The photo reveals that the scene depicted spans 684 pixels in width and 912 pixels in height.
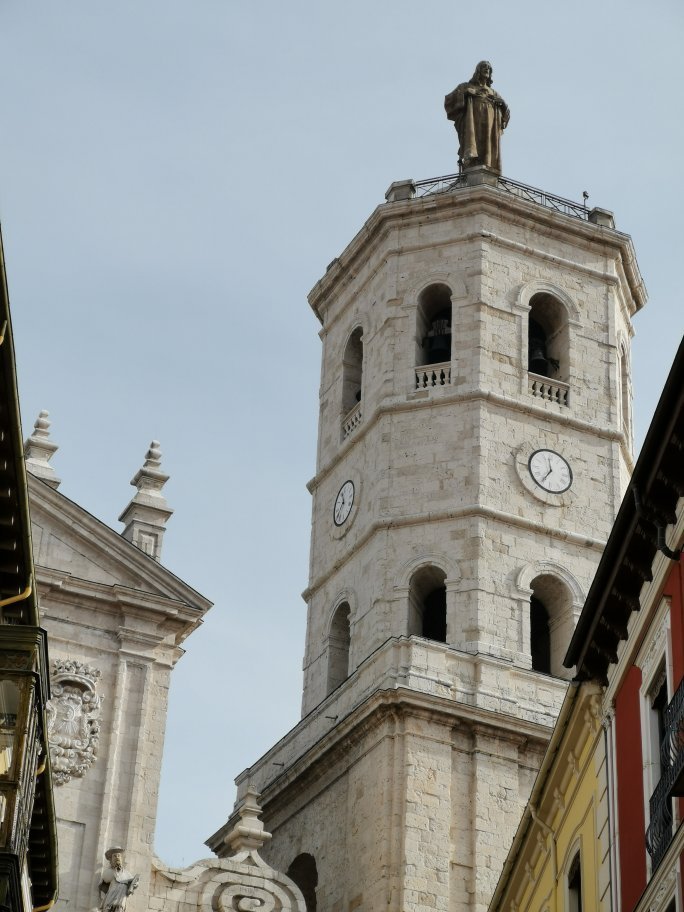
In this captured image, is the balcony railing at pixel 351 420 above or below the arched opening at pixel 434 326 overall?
below

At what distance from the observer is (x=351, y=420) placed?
45.6m

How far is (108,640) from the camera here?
37.1m

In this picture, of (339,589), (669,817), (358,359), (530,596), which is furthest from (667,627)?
(358,359)

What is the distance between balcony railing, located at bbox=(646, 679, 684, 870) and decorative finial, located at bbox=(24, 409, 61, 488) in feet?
68.9

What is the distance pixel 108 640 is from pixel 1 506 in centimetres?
1668

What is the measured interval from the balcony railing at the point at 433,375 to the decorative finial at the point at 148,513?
6921 mm

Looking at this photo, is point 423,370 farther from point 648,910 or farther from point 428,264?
point 648,910

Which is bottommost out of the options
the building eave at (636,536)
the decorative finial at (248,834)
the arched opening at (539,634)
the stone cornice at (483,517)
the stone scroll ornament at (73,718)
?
the building eave at (636,536)

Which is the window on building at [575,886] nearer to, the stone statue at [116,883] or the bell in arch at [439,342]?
the stone statue at [116,883]

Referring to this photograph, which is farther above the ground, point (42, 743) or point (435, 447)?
point (435, 447)

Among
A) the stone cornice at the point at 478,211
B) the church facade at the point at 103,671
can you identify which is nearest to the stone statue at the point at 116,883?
the church facade at the point at 103,671

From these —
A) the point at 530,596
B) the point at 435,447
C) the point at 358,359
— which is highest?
the point at 358,359

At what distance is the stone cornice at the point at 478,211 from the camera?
4572 centimetres

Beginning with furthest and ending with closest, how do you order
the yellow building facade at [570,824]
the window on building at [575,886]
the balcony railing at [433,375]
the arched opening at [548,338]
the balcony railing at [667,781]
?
1. the arched opening at [548,338]
2. the balcony railing at [433,375]
3. the window on building at [575,886]
4. the yellow building facade at [570,824]
5. the balcony railing at [667,781]
